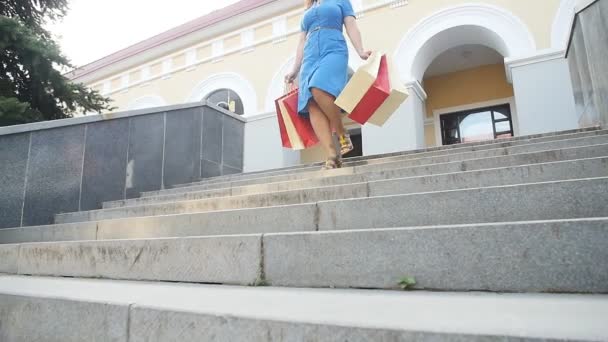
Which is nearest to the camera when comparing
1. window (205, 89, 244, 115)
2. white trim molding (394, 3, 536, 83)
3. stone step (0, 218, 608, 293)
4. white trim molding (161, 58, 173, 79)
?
stone step (0, 218, 608, 293)

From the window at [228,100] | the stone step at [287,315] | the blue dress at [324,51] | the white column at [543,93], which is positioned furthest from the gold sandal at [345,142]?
the window at [228,100]

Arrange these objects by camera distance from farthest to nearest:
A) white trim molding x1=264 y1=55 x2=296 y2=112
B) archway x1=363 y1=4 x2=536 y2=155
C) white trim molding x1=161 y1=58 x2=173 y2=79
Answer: white trim molding x1=161 y1=58 x2=173 y2=79, white trim molding x1=264 y1=55 x2=296 y2=112, archway x1=363 y1=4 x2=536 y2=155

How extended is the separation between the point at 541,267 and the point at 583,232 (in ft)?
0.57

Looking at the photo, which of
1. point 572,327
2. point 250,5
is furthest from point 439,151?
point 250,5

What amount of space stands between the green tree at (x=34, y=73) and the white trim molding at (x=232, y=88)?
4111 mm

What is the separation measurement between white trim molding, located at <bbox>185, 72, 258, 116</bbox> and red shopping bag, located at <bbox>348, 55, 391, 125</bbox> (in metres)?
6.88

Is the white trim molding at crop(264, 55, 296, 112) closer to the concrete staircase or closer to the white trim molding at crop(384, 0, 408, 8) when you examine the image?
the white trim molding at crop(384, 0, 408, 8)

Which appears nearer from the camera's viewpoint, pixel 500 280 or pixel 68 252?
pixel 500 280

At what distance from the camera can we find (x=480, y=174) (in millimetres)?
2223

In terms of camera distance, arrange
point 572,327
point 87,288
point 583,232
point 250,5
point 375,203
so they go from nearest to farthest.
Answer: point 572,327
point 583,232
point 87,288
point 375,203
point 250,5

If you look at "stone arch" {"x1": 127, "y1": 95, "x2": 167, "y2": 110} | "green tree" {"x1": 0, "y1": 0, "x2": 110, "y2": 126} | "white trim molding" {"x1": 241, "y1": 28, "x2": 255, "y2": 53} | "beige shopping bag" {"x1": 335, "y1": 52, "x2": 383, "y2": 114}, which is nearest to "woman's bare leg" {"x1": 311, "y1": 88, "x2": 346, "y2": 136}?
"beige shopping bag" {"x1": 335, "y1": 52, "x2": 383, "y2": 114}

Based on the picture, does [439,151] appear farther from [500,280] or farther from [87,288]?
[87,288]

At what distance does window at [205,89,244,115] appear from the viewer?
10289 millimetres

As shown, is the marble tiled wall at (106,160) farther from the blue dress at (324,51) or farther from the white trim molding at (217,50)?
the white trim molding at (217,50)
